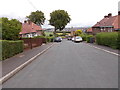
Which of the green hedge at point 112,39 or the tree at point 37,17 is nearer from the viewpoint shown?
the green hedge at point 112,39

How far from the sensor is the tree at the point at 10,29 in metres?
16.8

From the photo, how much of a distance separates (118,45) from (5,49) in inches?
472

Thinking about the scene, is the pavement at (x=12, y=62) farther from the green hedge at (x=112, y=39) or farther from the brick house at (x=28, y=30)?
the brick house at (x=28, y=30)

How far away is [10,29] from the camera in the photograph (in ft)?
56.7

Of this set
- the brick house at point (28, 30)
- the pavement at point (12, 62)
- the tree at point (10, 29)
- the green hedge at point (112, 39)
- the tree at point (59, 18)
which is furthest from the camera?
the tree at point (59, 18)

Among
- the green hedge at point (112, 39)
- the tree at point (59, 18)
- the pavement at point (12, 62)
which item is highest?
the tree at point (59, 18)

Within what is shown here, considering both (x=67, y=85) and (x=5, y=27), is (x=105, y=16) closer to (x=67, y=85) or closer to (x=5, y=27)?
(x=5, y=27)

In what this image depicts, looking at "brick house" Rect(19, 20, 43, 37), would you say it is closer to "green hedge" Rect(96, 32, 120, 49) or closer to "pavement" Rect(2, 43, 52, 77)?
"green hedge" Rect(96, 32, 120, 49)

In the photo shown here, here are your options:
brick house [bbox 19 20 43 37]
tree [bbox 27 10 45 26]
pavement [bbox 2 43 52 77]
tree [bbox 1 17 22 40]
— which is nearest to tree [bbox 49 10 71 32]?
tree [bbox 27 10 45 26]

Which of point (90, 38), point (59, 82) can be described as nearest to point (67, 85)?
point (59, 82)

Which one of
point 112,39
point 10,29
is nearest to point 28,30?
point 112,39

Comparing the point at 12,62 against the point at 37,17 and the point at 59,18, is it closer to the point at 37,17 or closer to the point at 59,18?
the point at 59,18

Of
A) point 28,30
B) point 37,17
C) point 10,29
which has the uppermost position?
point 37,17

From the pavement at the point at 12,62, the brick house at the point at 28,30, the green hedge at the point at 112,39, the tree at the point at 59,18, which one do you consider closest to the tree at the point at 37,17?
the tree at the point at 59,18
